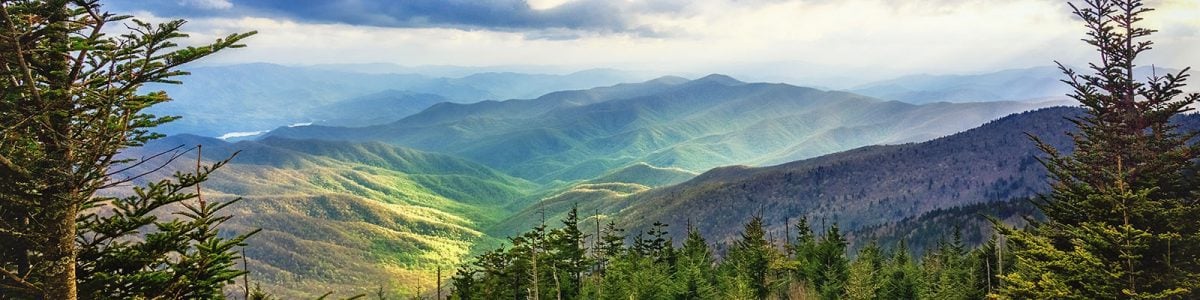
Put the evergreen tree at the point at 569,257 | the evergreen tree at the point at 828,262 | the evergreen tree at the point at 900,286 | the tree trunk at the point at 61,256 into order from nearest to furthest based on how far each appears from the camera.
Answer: the tree trunk at the point at 61,256 < the evergreen tree at the point at 569,257 < the evergreen tree at the point at 900,286 < the evergreen tree at the point at 828,262

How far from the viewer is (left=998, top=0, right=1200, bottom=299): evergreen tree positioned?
1962 centimetres

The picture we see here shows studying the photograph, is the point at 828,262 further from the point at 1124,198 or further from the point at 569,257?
the point at 1124,198

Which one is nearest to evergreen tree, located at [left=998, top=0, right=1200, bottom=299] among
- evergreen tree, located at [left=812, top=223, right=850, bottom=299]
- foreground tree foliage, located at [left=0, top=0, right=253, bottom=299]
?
foreground tree foliage, located at [left=0, top=0, right=253, bottom=299]

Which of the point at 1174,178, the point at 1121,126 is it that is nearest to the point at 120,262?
the point at 1121,126

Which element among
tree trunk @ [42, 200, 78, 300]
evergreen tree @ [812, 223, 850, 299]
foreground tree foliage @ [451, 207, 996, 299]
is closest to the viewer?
tree trunk @ [42, 200, 78, 300]

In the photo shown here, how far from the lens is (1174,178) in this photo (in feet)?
69.5

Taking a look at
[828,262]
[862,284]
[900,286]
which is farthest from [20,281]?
[828,262]

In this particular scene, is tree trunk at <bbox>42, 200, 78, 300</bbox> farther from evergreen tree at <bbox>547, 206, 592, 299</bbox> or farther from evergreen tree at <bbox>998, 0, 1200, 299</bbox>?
evergreen tree at <bbox>547, 206, 592, 299</bbox>

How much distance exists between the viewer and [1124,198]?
65.6 ft

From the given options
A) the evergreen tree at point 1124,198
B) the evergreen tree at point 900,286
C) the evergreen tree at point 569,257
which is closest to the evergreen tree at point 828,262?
the evergreen tree at point 900,286

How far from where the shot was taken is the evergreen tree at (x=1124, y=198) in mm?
19625

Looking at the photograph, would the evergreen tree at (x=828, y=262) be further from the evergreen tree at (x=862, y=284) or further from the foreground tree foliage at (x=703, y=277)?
the evergreen tree at (x=862, y=284)

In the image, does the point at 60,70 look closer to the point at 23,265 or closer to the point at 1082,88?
the point at 23,265

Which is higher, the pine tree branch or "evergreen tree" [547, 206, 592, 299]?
the pine tree branch
